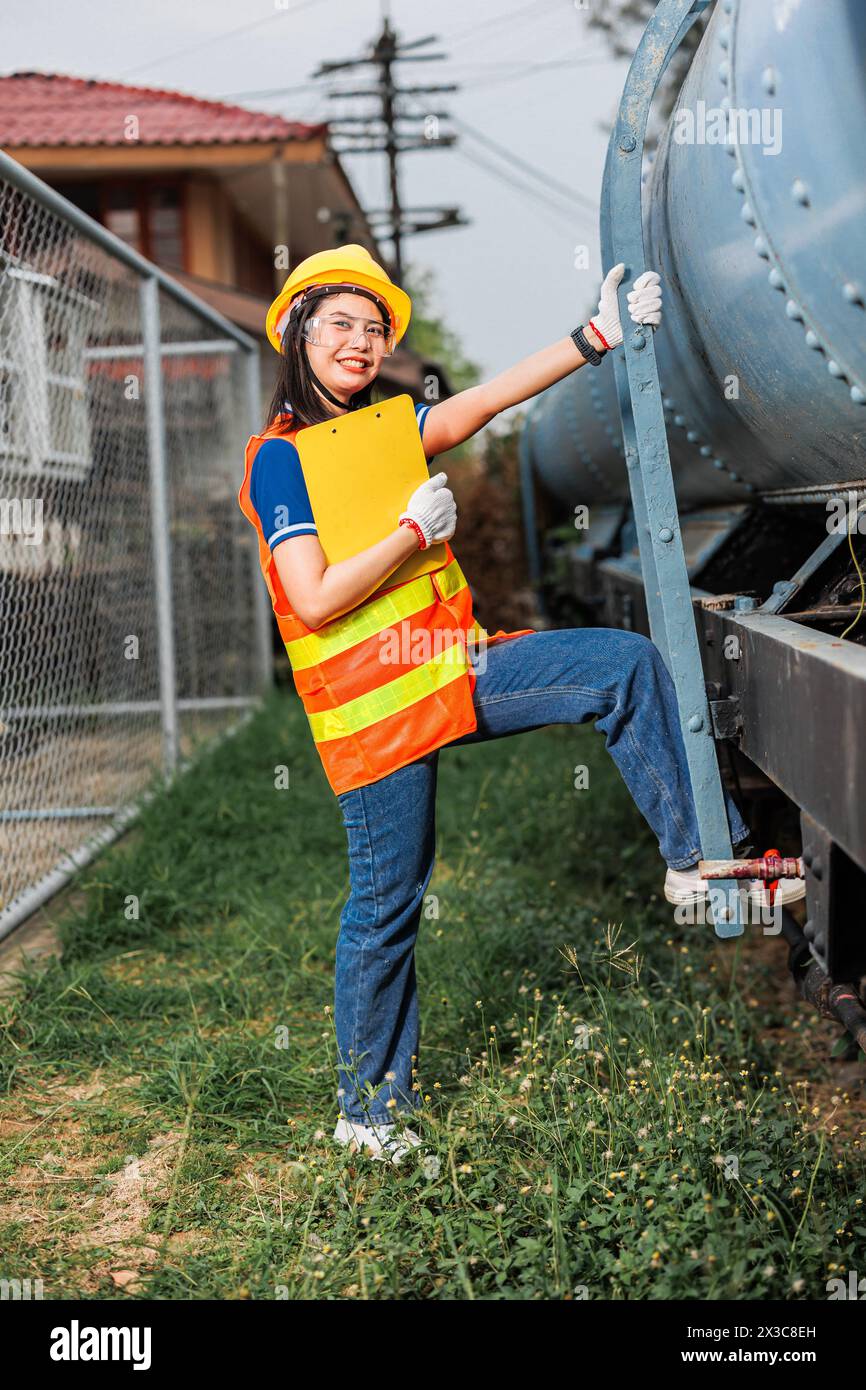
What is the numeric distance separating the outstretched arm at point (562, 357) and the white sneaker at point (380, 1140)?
1.46 m

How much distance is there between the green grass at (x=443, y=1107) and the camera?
7.52ft

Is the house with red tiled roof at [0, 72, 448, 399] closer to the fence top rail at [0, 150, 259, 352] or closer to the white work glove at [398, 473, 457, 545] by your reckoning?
the fence top rail at [0, 150, 259, 352]

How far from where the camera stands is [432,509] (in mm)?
2449

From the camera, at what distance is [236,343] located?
8383 mm

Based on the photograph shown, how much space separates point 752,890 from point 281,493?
1187mm

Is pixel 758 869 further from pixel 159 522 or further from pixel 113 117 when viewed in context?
pixel 113 117

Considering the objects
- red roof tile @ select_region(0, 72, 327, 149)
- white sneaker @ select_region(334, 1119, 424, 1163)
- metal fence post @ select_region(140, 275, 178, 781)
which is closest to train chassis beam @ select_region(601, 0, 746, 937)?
white sneaker @ select_region(334, 1119, 424, 1163)

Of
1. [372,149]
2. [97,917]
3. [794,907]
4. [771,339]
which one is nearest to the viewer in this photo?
[771,339]

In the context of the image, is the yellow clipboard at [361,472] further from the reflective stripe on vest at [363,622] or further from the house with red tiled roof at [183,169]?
the house with red tiled roof at [183,169]

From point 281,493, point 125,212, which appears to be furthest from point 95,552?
point 125,212
